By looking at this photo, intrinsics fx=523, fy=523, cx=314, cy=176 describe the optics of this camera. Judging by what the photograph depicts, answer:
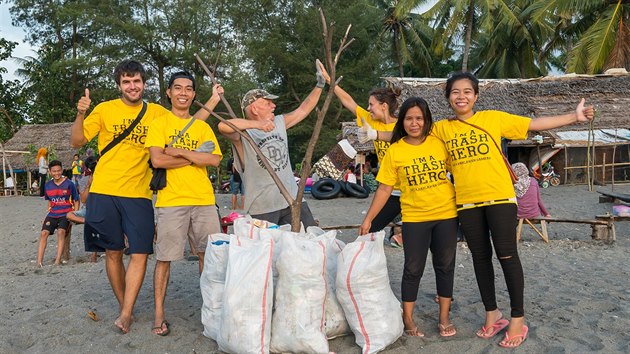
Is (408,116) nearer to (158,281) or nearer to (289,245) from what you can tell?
(289,245)

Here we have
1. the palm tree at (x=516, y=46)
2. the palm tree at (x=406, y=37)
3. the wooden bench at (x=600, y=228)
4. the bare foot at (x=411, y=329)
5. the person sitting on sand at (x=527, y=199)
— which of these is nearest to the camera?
the bare foot at (x=411, y=329)

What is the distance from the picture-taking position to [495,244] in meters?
3.28

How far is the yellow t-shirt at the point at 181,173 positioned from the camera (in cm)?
353

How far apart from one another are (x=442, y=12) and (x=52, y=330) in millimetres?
29213

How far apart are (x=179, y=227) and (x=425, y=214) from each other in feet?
5.40

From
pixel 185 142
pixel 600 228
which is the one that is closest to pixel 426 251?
pixel 185 142

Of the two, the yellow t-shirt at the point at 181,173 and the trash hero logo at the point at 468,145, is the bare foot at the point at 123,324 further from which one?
the trash hero logo at the point at 468,145

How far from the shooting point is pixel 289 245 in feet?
9.91

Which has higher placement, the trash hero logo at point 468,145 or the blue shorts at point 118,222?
the trash hero logo at point 468,145

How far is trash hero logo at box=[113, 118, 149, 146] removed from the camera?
3681mm

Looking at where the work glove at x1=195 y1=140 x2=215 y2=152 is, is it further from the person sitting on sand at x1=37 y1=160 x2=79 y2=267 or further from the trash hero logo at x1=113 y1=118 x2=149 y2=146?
the person sitting on sand at x1=37 y1=160 x2=79 y2=267

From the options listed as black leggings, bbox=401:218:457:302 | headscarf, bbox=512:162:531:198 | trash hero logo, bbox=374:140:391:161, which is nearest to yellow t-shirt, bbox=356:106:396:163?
trash hero logo, bbox=374:140:391:161

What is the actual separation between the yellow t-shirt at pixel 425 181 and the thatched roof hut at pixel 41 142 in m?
26.2

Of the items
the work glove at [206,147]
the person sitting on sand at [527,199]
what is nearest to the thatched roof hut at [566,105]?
the person sitting on sand at [527,199]
